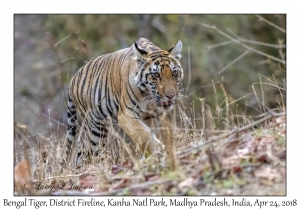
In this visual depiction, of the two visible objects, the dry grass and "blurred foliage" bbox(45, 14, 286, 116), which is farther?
"blurred foliage" bbox(45, 14, 286, 116)

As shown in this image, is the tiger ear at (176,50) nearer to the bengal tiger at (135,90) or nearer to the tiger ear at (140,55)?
the bengal tiger at (135,90)

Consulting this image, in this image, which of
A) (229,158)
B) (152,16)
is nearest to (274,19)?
(152,16)

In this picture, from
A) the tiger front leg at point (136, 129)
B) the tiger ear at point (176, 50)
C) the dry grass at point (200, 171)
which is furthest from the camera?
the tiger ear at point (176, 50)

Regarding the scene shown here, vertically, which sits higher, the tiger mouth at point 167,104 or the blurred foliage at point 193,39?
the blurred foliage at point 193,39

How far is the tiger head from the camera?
810 cm

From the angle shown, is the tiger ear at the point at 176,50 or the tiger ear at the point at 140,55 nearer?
the tiger ear at the point at 140,55

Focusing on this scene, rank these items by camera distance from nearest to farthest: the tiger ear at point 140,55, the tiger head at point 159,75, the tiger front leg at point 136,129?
the tiger front leg at point 136,129
the tiger head at point 159,75
the tiger ear at point 140,55

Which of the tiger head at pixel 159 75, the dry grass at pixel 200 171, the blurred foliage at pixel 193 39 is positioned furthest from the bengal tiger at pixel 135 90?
the blurred foliage at pixel 193 39

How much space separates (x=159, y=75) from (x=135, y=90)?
0.43m

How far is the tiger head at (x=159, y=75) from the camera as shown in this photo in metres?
8.10

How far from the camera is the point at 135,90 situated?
27.6ft

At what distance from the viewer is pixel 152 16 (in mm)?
18641

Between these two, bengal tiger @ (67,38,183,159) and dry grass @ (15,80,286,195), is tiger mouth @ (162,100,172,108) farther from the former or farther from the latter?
dry grass @ (15,80,286,195)

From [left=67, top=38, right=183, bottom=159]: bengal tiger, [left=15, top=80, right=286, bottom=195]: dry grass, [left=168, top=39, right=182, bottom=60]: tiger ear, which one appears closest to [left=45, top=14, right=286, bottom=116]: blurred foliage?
[left=67, top=38, right=183, bottom=159]: bengal tiger
